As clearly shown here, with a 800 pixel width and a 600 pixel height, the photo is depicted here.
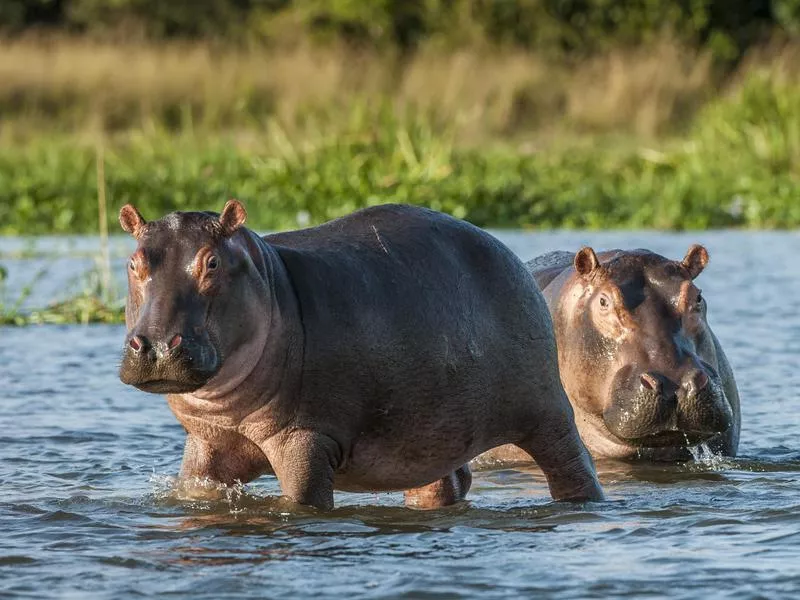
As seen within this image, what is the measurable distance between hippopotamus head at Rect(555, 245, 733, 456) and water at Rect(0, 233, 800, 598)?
8.8 inches

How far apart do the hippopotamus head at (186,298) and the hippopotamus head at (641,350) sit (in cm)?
177

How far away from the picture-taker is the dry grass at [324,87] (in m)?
21.7

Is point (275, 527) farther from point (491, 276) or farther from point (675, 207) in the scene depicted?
point (675, 207)

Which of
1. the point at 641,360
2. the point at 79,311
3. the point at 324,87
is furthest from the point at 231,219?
the point at 324,87

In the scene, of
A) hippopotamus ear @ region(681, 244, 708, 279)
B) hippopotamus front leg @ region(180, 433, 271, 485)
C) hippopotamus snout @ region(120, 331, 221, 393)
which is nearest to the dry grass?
hippopotamus ear @ region(681, 244, 708, 279)

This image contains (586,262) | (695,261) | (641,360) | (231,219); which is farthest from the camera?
(586,262)

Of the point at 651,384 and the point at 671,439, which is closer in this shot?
the point at 651,384

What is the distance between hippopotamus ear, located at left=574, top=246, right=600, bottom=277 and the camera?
6.07 m

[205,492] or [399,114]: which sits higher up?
[399,114]

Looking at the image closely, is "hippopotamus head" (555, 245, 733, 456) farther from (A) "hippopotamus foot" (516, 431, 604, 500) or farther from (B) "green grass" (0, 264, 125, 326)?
(B) "green grass" (0, 264, 125, 326)

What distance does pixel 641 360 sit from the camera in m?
5.84

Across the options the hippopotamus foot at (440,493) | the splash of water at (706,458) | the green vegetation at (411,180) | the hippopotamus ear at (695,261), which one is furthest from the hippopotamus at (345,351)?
the green vegetation at (411,180)

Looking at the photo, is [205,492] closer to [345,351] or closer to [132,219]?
[345,351]

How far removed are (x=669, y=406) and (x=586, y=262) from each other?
2.36 ft
